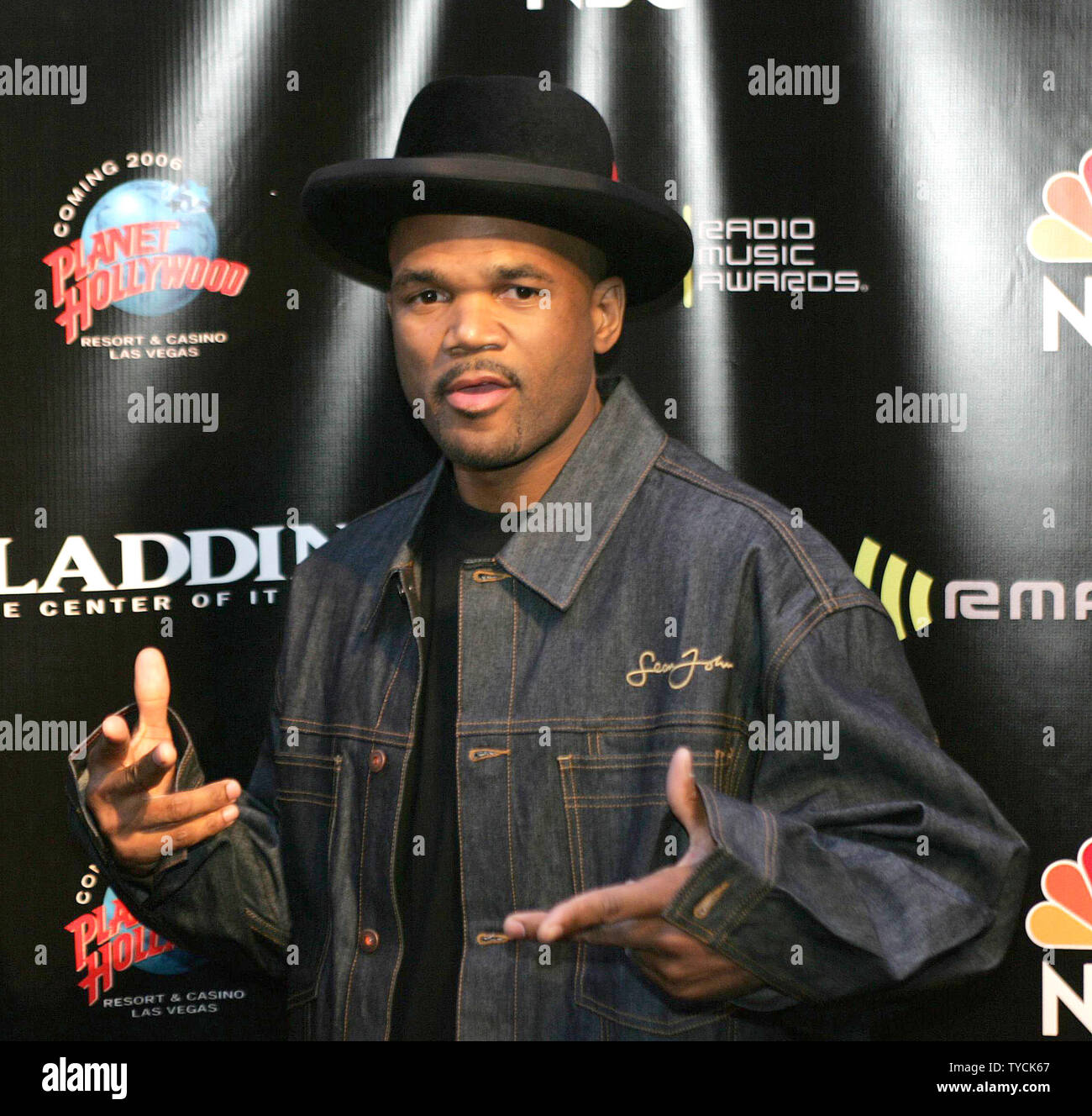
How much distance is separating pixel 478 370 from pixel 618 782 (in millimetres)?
732

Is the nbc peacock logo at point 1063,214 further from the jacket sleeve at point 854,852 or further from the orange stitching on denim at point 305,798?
the orange stitching on denim at point 305,798

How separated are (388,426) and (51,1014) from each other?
1329 millimetres

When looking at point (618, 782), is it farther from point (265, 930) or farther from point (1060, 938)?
point (1060, 938)

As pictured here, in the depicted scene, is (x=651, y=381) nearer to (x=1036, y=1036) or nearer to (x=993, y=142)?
(x=993, y=142)

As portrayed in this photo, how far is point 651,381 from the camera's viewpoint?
2375 millimetres

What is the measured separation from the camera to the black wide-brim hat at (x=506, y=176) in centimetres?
206

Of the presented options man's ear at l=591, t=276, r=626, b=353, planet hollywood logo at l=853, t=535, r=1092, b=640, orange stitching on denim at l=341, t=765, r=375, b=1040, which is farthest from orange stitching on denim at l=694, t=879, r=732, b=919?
man's ear at l=591, t=276, r=626, b=353

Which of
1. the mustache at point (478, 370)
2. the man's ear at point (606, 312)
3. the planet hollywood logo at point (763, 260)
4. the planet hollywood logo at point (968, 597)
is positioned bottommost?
the planet hollywood logo at point (968, 597)

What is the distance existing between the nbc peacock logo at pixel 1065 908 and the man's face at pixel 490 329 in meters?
Result: 1.24

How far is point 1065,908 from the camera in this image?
7.59 ft

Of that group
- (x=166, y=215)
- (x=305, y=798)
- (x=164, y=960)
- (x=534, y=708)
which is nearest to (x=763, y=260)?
(x=534, y=708)

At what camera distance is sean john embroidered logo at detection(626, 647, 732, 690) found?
204 centimetres

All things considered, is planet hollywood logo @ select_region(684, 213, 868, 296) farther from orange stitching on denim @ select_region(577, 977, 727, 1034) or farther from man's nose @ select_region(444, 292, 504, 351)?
orange stitching on denim @ select_region(577, 977, 727, 1034)

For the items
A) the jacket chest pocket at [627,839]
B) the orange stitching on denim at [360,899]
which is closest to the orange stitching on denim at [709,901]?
the jacket chest pocket at [627,839]
